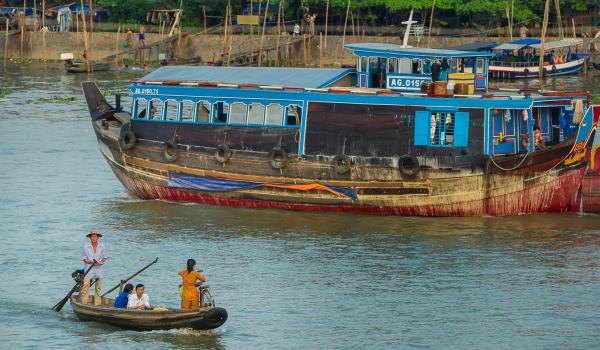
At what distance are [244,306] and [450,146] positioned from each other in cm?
874

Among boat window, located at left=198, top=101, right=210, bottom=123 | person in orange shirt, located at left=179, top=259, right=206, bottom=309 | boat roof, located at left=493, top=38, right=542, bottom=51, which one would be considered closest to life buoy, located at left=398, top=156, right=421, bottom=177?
boat window, located at left=198, top=101, right=210, bottom=123

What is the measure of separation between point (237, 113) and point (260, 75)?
4.97ft

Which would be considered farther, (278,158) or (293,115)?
(293,115)

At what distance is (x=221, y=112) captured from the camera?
36500 mm

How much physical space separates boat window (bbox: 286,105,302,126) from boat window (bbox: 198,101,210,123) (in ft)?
8.44

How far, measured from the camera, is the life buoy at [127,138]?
37.3 m

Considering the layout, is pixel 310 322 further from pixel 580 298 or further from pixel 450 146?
pixel 450 146

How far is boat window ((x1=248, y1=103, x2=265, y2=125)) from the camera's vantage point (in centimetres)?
3538

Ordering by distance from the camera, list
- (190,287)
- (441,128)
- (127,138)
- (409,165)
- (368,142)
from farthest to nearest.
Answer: (127,138) → (368,142) → (441,128) → (409,165) → (190,287)

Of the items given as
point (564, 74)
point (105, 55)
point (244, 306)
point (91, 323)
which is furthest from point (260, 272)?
point (105, 55)

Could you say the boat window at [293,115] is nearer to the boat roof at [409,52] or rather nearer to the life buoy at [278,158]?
the life buoy at [278,158]

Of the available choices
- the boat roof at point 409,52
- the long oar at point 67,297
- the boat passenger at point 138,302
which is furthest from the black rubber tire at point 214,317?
the boat roof at point 409,52

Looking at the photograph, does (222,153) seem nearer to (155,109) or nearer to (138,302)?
(155,109)

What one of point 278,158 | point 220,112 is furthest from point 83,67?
point 278,158
